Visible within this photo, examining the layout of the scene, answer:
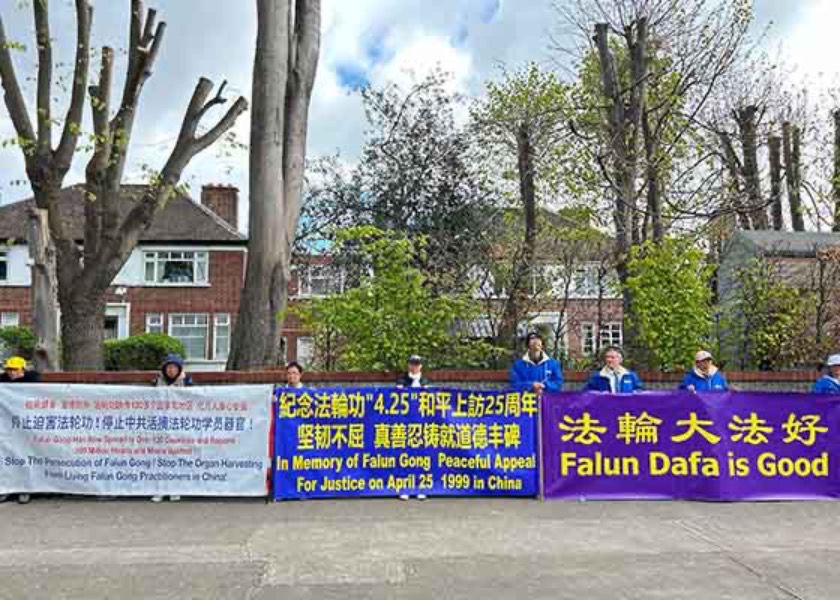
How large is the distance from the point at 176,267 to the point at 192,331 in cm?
304

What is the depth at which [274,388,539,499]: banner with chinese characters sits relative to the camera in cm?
895

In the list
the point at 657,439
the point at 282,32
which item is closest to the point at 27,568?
the point at 657,439

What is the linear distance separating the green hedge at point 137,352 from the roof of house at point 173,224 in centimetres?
630

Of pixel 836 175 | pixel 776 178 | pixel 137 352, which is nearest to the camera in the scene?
pixel 836 175

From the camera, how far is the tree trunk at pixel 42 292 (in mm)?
11719

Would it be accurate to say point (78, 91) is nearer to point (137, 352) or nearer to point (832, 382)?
point (832, 382)

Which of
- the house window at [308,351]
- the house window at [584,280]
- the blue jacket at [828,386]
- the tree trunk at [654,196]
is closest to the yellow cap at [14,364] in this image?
the house window at [308,351]

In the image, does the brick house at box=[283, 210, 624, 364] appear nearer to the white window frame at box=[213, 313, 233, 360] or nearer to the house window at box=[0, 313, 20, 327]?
the white window frame at box=[213, 313, 233, 360]

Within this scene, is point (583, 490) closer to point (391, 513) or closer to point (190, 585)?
point (391, 513)

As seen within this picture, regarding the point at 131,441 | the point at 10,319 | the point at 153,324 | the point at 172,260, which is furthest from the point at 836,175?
the point at 10,319

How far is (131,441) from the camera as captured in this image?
9.02 m

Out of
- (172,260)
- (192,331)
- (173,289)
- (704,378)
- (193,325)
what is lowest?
(704,378)

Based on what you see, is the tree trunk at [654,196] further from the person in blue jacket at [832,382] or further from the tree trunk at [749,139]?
the tree trunk at [749,139]

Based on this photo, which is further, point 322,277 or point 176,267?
point 176,267
